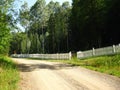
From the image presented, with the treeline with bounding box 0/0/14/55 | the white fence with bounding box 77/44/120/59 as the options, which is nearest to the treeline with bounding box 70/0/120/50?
the white fence with bounding box 77/44/120/59

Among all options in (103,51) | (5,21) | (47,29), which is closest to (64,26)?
(47,29)

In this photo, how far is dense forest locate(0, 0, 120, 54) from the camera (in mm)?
26341

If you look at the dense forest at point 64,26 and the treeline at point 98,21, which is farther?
the treeline at point 98,21

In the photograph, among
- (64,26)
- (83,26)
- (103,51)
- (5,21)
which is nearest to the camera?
(5,21)

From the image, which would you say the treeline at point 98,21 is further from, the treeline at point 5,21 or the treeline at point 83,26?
the treeline at point 5,21

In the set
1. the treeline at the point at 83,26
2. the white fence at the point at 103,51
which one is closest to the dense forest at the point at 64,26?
the treeline at the point at 83,26

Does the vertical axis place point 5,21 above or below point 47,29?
below

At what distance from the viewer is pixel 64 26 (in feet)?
284

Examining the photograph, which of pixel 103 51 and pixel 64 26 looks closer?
pixel 103 51

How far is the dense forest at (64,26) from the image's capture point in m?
26.3

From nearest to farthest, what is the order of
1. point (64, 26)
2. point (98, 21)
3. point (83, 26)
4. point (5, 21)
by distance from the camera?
point (5, 21)
point (98, 21)
point (83, 26)
point (64, 26)

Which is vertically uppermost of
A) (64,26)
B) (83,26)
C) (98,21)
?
(64,26)

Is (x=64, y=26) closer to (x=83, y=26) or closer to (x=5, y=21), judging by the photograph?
(x=83, y=26)

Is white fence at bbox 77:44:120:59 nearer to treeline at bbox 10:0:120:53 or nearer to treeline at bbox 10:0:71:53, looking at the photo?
treeline at bbox 10:0:120:53
